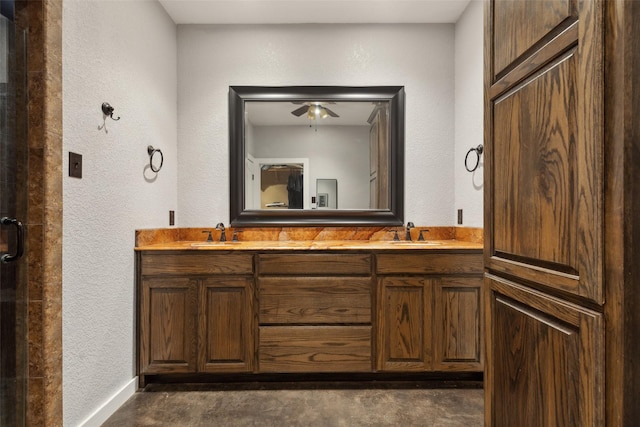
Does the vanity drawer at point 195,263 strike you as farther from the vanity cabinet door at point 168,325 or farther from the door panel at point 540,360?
the door panel at point 540,360

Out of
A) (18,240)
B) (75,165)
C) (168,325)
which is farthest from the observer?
(168,325)

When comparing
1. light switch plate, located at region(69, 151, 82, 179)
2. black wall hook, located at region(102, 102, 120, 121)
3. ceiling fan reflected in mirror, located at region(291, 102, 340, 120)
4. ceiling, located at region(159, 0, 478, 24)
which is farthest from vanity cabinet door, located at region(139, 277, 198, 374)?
ceiling, located at region(159, 0, 478, 24)

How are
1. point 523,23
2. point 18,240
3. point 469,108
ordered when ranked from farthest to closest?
point 469,108 < point 18,240 < point 523,23

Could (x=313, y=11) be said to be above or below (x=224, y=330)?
above

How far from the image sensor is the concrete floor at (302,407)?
6.25 ft

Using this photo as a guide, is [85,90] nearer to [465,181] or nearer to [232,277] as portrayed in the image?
[232,277]

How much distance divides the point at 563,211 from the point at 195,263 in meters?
1.95

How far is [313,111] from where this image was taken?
9.07 feet

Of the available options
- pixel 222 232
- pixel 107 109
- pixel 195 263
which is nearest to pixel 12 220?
pixel 107 109

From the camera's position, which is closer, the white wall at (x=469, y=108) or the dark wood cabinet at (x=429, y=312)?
the dark wood cabinet at (x=429, y=312)

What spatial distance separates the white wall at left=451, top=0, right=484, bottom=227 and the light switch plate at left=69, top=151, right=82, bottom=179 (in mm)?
2219

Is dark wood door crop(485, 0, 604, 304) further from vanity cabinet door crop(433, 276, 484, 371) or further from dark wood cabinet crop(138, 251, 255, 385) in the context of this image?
dark wood cabinet crop(138, 251, 255, 385)

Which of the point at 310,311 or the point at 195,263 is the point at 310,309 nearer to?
the point at 310,311

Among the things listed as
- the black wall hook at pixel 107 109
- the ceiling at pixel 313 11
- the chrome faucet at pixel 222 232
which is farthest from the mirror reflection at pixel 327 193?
the black wall hook at pixel 107 109
